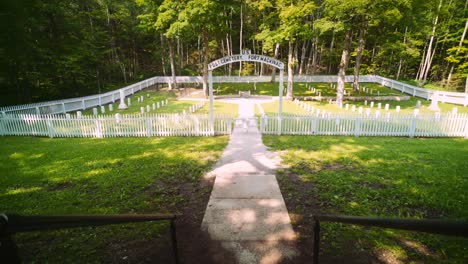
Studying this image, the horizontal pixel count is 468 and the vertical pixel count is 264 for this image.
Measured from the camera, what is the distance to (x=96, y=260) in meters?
4.23

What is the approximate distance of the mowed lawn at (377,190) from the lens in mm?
4441

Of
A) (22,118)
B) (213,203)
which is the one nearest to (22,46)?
(213,203)

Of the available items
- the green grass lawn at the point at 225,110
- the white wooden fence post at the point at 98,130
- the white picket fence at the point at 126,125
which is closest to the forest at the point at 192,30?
the white picket fence at the point at 126,125

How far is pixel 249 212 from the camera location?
5.76 metres

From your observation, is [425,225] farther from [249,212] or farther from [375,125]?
[375,125]

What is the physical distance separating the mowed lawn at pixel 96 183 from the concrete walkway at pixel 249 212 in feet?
2.52

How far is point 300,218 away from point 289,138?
720cm

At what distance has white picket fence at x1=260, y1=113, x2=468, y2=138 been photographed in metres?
12.7

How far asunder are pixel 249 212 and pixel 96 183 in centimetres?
453

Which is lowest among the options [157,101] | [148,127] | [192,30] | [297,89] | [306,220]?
[306,220]

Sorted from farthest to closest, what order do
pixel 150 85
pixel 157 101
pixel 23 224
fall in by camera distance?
pixel 150 85
pixel 157 101
pixel 23 224

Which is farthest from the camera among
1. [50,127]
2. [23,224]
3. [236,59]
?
[50,127]

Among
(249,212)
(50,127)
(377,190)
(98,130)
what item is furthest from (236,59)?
(50,127)

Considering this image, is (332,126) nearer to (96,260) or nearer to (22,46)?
(96,260)
